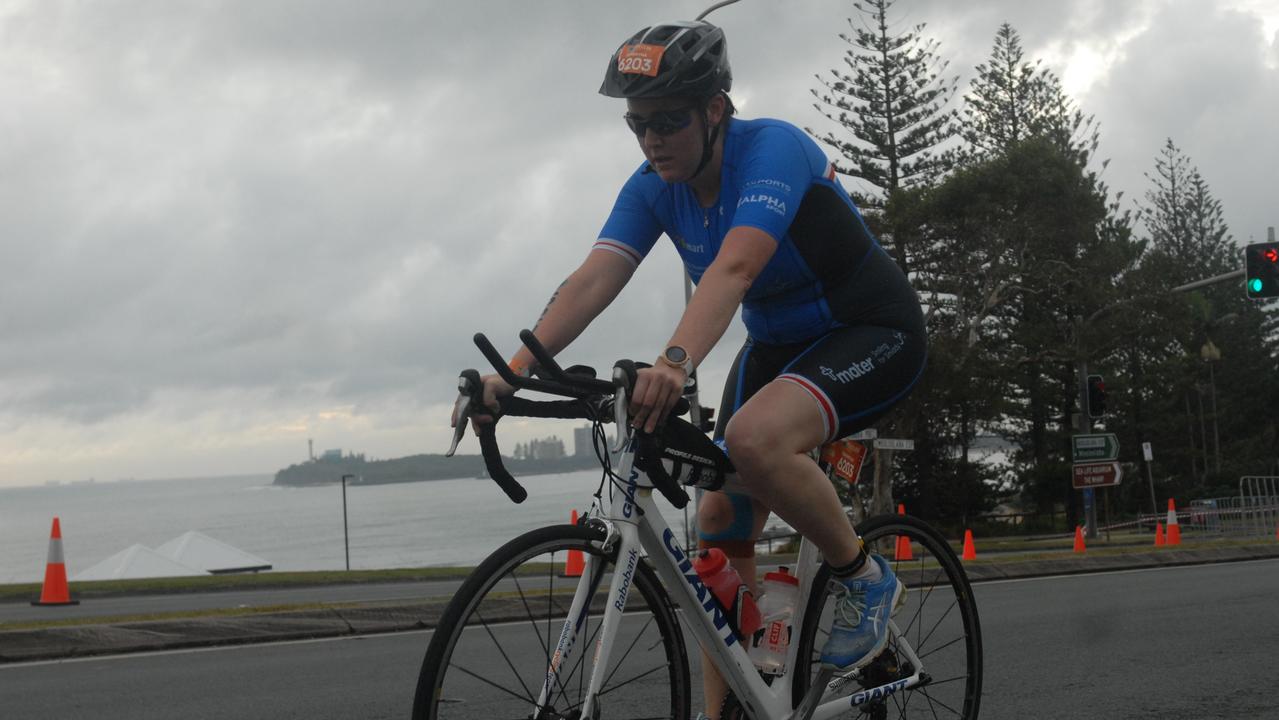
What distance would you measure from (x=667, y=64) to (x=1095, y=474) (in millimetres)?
24913

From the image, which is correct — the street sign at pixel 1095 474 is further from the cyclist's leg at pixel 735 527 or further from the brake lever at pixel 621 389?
the brake lever at pixel 621 389

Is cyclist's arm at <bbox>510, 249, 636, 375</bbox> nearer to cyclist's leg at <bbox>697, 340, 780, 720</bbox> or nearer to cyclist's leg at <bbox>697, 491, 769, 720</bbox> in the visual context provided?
cyclist's leg at <bbox>697, 340, 780, 720</bbox>

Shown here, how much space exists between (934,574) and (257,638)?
5.06m

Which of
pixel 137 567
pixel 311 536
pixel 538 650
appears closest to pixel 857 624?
pixel 538 650

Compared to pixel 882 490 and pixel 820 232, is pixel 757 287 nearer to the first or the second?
pixel 820 232

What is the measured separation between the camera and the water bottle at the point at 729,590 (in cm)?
309

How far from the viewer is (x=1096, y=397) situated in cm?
2548

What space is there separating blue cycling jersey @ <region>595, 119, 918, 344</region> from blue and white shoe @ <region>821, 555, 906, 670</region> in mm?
700

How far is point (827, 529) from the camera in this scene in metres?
3.21

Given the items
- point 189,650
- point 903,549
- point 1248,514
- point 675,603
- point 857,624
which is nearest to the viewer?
point 675,603

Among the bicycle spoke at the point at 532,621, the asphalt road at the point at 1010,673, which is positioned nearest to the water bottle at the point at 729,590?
the bicycle spoke at the point at 532,621

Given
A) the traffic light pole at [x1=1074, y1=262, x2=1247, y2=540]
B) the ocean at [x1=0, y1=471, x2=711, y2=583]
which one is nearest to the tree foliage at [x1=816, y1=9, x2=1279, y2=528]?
the traffic light pole at [x1=1074, y1=262, x2=1247, y2=540]

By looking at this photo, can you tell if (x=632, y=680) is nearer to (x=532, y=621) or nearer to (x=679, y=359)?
(x=532, y=621)

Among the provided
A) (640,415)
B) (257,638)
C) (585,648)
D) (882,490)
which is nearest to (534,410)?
(640,415)
